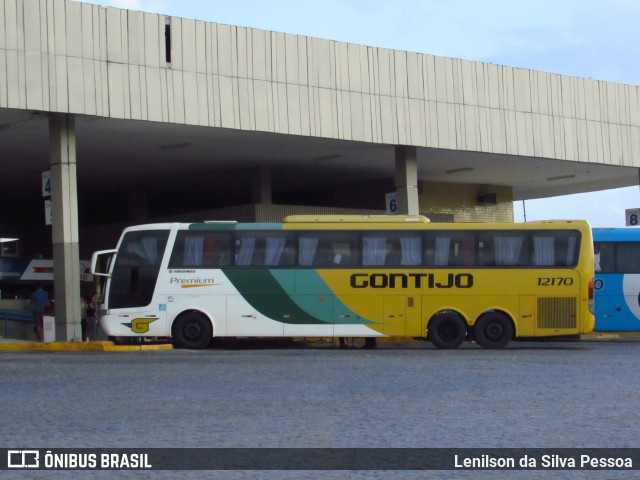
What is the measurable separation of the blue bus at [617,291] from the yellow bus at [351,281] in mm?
5285

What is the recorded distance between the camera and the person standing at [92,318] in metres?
33.5

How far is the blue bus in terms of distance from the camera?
102ft

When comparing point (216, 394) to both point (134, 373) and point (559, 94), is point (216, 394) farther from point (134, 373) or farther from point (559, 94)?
point (559, 94)

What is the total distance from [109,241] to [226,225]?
65.7 feet

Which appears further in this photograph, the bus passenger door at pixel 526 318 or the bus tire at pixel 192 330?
the bus passenger door at pixel 526 318

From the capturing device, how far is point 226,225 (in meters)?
26.3

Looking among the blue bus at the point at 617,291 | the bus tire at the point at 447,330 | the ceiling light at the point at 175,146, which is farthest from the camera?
the ceiling light at the point at 175,146

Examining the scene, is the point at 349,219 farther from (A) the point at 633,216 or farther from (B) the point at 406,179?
(A) the point at 633,216

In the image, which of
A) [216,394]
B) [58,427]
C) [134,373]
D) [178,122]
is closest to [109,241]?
[178,122]

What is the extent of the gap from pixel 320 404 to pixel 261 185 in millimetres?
26728

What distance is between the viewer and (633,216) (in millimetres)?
41000

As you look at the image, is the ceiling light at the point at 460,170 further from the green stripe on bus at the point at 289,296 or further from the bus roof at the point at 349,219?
the green stripe on bus at the point at 289,296

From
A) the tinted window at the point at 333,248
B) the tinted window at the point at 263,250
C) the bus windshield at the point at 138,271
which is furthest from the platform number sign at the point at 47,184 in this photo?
the tinted window at the point at 333,248

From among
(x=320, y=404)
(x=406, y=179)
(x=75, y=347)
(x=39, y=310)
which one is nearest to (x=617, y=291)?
(x=406, y=179)
